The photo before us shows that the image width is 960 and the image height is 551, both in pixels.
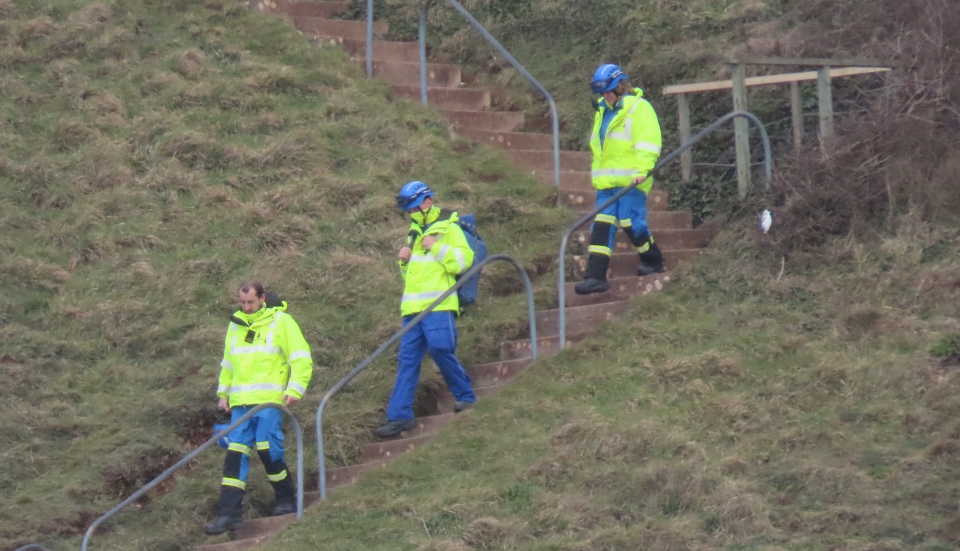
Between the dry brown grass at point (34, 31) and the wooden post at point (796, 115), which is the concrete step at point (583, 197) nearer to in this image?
the wooden post at point (796, 115)

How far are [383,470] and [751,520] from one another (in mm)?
2927

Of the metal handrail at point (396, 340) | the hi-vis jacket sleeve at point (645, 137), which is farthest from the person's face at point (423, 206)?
the hi-vis jacket sleeve at point (645, 137)

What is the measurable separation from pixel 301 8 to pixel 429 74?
2.51m

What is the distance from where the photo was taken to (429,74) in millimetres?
15945

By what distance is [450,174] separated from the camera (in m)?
14.0

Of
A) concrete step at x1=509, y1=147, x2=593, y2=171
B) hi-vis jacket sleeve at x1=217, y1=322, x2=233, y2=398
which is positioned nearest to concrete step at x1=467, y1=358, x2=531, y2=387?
hi-vis jacket sleeve at x1=217, y1=322, x2=233, y2=398

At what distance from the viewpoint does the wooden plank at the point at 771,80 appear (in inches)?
498

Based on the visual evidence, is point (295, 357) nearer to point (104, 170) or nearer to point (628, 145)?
point (628, 145)

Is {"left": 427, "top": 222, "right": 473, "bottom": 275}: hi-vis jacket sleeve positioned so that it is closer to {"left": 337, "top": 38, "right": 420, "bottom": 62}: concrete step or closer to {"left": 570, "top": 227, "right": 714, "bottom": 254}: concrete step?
{"left": 570, "top": 227, "right": 714, "bottom": 254}: concrete step

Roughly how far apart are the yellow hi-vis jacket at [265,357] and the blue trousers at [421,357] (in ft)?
2.80

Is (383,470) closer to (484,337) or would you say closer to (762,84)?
(484,337)

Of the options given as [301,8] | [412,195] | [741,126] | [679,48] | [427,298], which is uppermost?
[301,8]

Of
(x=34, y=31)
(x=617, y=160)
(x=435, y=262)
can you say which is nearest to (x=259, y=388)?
(x=435, y=262)

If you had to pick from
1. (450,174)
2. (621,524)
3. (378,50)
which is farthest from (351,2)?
(621,524)
